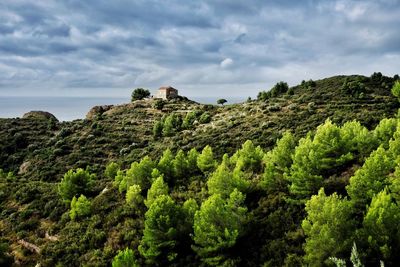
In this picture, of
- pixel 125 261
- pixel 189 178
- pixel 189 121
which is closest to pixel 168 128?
pixel 189 121

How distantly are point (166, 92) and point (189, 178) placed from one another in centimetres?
8193

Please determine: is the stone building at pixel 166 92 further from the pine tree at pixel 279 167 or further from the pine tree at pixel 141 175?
the pine tree at pixel 279 167

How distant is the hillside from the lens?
3002 cm

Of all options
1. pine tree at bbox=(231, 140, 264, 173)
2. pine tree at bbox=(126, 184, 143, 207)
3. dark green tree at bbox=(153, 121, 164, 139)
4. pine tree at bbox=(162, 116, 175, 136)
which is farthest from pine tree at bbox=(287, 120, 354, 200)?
dark green tree at bbox=(153, 121, 164, 139)

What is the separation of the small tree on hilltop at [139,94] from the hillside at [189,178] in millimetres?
36769

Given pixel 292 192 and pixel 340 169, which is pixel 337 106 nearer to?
pixel 340 169

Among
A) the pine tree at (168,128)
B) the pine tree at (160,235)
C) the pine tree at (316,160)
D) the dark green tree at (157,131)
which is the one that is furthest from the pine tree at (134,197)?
the dark green tree at (157,131)

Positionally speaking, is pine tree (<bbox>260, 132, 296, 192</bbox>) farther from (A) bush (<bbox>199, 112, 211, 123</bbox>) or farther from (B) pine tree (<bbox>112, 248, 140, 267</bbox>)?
(A) bush (<bbox>199, 112, 211, 123</bbox>)

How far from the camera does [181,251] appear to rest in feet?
102

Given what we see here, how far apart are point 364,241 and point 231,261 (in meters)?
9.86

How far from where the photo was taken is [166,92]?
125m

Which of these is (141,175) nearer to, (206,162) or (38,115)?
(206,162)

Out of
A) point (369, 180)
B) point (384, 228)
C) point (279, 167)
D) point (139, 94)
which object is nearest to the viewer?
point (384, 228)

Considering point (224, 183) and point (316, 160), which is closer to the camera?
point (316, 160)
